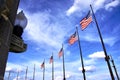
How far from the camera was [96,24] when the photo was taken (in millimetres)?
16500

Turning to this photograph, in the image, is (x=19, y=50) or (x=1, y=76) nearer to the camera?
(x=1, y=76)

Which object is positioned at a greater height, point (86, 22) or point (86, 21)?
point (86, 21)

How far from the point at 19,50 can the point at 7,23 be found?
0.91m

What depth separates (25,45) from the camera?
Answer: 131 inches

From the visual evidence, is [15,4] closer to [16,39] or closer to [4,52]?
[16,39]

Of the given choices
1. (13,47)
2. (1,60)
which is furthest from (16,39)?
(1,60)

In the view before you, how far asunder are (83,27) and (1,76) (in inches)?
534

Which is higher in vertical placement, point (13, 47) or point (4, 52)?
point (13, 47)

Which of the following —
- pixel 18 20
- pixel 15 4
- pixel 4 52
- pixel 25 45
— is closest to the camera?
pixel 4 52

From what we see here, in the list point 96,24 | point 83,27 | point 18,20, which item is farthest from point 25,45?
point 96,24

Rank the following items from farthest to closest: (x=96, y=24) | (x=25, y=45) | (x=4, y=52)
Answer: (x=96, y=24) → (x=25, y=45) → (x=4, y=52)

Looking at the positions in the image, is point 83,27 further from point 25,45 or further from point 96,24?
point 25,45

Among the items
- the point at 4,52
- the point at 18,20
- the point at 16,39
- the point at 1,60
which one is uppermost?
the point at 18,20

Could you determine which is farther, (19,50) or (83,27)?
(83,27)
